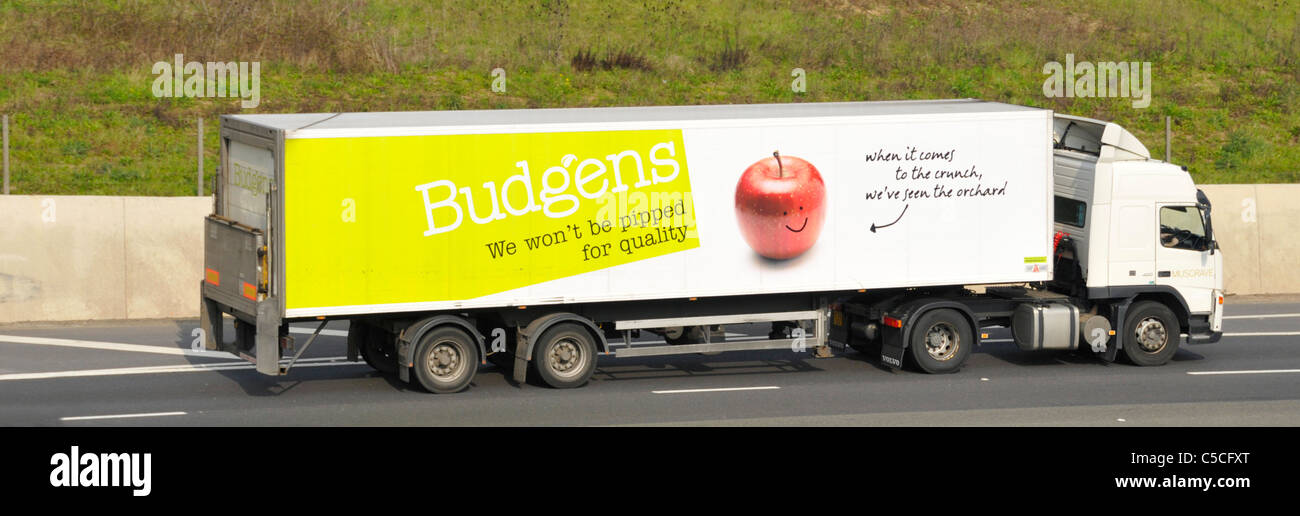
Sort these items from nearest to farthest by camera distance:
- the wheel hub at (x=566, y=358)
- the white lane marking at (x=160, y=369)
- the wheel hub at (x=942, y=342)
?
1. the wheel hub at (x=566, y=358)
2. the white lane marking at (x=160, y=369)
3. the wheel hub at (x=942, y=342)

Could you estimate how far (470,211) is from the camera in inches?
620

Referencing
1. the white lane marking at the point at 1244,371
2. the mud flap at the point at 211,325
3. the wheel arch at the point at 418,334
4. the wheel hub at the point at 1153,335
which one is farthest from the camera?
the wheel hub at the point at 1153,335

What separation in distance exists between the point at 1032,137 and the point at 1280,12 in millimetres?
27230

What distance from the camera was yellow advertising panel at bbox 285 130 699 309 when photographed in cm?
1516

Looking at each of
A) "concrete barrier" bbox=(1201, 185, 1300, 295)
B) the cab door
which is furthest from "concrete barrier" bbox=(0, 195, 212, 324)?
"concrete barrier" bbox=(1201, 185, 1300, 295)

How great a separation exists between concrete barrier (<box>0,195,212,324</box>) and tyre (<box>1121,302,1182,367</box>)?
13171mm

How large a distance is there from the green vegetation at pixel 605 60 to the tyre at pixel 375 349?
11.0 m

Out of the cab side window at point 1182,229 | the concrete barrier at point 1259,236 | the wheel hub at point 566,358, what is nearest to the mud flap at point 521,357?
the wheel hub at point 566,358

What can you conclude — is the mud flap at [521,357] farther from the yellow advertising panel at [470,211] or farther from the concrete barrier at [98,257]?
the concrete barrier at [98,257]

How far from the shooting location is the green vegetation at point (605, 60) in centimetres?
3002

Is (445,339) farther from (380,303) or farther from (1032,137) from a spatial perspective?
(1032,137)

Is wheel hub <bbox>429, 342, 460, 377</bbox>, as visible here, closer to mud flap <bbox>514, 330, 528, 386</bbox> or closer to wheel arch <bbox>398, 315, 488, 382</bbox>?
wheel arch <bbox>398, 315, 488, 382</bbox>

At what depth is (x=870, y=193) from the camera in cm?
1711

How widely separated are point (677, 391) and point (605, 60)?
1912 cm
